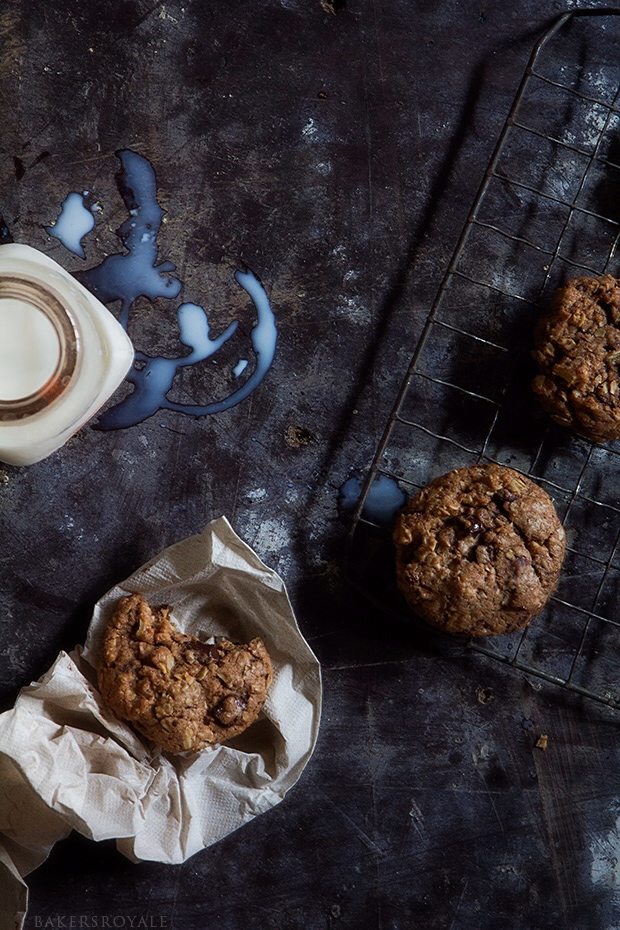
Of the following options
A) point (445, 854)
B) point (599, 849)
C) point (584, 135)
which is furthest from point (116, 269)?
point (599, 849)

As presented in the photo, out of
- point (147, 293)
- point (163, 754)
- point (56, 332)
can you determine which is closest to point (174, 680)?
point (163, 754)

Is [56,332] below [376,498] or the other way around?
A: the other way around

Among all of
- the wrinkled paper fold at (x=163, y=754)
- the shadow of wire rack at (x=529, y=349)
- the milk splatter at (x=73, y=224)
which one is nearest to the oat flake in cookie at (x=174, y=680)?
the wrinkled paper fold at (x=163, y=754)

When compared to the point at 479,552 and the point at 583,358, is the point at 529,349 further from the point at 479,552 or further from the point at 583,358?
the point at 479,552

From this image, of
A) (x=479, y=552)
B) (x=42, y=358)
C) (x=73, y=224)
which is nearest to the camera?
(x=42, y=358)

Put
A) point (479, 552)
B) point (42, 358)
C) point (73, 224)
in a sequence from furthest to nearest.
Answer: point (73, 224) → point (479, 552) → point (42, 358)

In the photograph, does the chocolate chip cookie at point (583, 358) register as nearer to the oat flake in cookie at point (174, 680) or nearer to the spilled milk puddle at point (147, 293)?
the spilled milk puddle at point (147, 293)
